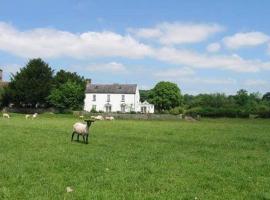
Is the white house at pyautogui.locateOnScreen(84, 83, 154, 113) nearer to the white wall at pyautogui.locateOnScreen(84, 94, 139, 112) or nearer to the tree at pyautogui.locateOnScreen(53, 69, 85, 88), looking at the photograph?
the white wall at pyautogui.locateOnScreen(84, 94, 139, 112)

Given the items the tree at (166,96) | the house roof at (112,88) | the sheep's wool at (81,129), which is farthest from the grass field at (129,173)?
the tree at (166,96)

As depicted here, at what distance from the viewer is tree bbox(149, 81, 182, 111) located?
527ft

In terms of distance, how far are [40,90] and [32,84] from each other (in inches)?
95.5

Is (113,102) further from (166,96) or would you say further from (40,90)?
(40,90)

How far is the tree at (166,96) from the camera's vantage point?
527 feet

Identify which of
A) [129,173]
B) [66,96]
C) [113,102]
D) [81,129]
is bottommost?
→ [129,173]

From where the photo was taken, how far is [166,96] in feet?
529

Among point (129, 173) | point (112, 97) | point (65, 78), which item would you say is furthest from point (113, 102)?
point (129, 173)

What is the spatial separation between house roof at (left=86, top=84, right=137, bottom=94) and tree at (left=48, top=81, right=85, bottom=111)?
69.5 ft

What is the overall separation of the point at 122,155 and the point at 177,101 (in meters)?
140

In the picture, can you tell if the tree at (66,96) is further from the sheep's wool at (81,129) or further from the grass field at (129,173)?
the grass field at (129,173)

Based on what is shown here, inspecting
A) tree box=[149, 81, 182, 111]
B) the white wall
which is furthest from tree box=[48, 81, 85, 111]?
tree box=[149, 81, 182, 111]

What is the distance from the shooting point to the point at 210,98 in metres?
170

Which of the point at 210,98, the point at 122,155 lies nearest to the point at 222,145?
the point at 122,155
